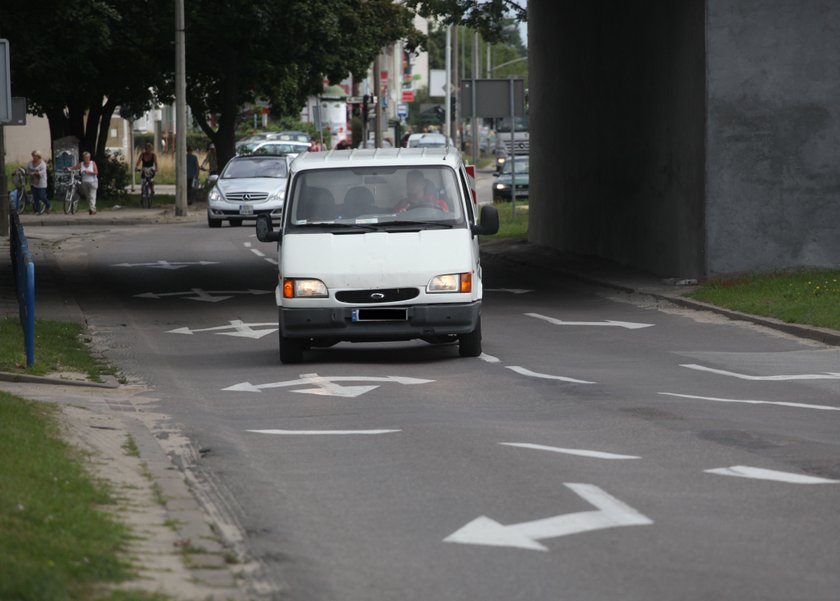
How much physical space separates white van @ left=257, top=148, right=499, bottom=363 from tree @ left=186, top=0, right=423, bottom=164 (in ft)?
115

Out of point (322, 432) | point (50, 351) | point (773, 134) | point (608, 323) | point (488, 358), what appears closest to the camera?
point (322, 432)

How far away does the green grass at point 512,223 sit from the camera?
123 ft

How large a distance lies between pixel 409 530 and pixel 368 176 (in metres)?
8.61

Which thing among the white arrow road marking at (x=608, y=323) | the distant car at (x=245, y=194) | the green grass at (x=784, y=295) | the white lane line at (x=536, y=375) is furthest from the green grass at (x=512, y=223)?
the white lane line at (x=536, y=375)

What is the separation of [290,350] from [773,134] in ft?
33.6

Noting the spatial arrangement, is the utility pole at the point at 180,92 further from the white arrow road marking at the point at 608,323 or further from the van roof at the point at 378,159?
the van roof at the point at 378,159

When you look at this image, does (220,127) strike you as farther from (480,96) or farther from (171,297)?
(171,297)

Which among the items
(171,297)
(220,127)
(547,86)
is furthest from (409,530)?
(220,127)

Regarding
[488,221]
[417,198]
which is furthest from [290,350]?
[488,221]

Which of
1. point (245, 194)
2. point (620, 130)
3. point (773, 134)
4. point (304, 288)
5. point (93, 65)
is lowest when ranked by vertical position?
point (304, 288)

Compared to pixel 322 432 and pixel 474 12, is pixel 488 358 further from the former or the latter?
pixel 474 12

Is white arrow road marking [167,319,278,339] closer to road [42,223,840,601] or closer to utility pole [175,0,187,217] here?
road [42,223,840,601]

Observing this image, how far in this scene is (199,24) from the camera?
→ 168 ft

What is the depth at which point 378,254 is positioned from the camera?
1552cm
